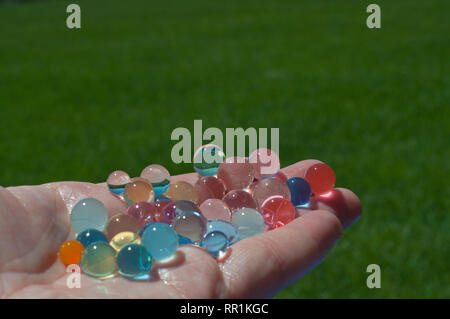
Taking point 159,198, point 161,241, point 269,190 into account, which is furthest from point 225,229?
point 159,198

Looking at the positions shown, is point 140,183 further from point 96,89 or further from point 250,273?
point 96,89

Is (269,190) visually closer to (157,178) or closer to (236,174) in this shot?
(236,174)

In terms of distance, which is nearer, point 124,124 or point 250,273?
point 250,273

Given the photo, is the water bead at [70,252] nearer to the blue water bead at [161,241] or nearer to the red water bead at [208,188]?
the blue water bead at [161,241]

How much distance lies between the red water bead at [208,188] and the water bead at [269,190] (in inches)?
8.2

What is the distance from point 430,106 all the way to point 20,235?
200 inches

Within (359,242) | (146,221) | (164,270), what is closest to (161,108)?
(359,242)

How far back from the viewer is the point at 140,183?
2.76 meters

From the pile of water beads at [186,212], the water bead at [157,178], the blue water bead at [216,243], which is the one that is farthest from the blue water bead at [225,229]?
the water bead at [157,178]

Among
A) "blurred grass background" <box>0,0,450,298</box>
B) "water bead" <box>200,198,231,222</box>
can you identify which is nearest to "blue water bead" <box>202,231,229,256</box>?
"water bead" <box>200,198,231,222</box>

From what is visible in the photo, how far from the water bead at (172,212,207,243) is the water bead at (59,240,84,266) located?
422mm

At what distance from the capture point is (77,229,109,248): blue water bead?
226cm

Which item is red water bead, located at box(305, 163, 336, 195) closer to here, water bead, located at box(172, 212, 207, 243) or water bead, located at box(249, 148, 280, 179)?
water bead, located at box(249, 148, 280, 179)

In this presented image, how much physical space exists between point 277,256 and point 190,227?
47 centimetres
